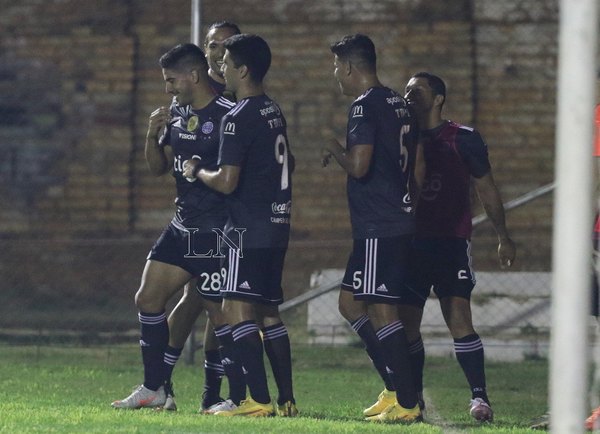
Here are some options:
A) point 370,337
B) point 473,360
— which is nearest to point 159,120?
point 370,337

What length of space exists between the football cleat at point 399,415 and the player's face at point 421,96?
70.6 inches

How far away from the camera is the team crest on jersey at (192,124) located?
779 centimetres

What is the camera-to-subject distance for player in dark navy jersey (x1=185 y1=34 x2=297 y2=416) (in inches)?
291

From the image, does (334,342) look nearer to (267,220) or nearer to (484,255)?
(484,255)

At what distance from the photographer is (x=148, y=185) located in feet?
45.3

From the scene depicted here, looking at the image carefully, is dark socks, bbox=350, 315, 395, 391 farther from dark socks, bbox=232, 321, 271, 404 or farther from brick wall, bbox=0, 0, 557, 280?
brick wall, bbox=0, 0, 557, 280

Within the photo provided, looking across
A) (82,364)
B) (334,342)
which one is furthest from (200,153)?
(334,342)

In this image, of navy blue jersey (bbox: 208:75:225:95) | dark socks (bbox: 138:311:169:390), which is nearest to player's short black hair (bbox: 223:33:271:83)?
navy blue jersey (bbox: 208:75:225:95)

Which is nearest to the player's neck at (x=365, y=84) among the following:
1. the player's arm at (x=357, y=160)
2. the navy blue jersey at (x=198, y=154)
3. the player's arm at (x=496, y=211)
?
the player's arm at (x=357, y=160)

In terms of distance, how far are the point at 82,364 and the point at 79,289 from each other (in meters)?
2.59

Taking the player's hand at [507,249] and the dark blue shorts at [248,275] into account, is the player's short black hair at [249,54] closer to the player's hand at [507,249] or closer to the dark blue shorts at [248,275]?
the dark blue shorts at [248,275]

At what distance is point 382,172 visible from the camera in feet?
25.0

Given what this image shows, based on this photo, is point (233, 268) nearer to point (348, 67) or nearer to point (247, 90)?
point (247, 90)

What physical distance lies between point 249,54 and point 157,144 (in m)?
0.85
